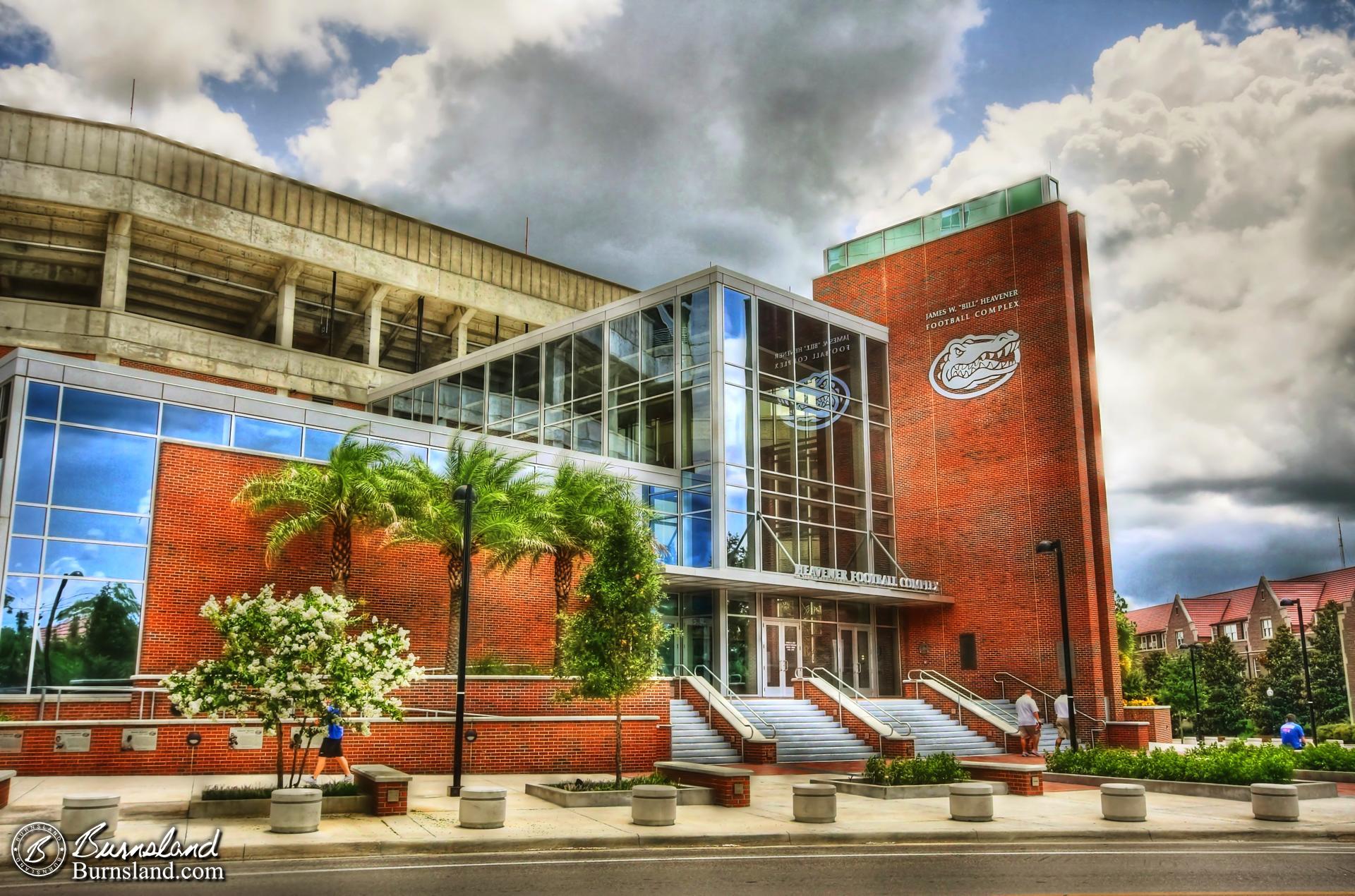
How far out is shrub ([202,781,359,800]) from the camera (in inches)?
639

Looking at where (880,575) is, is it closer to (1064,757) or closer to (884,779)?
(1064,757)

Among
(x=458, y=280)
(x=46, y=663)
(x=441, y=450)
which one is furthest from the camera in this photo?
(x=458, y=280)

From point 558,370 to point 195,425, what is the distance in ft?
49.6

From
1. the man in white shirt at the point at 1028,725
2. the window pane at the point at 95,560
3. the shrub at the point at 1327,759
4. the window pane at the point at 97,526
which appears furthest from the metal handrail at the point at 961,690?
the window pane at the point at 97,526

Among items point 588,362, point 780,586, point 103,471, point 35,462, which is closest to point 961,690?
point 780,586

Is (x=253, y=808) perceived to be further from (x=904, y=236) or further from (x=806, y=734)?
(x=904, y=236)

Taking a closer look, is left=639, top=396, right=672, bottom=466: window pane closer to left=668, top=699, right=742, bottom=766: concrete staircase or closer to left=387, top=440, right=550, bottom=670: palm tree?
left=387, top=440, right=550, bottom=670: palm tree

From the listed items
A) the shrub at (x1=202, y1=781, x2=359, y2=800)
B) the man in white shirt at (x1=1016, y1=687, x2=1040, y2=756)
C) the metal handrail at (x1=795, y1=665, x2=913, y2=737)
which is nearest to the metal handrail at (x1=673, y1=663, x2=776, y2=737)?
the metal handrail at (x1=795, y1=665, x2=913, y2=737)

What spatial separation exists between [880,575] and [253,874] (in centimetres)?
2714

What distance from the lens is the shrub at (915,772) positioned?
805 inches

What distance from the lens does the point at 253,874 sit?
1202 centimetres

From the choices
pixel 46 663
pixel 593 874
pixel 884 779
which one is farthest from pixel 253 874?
pixel 46 663

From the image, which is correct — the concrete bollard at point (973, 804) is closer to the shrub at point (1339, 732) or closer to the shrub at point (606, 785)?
the shrub at point (606, 785)

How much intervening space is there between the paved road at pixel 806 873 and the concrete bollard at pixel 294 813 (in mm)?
1338
